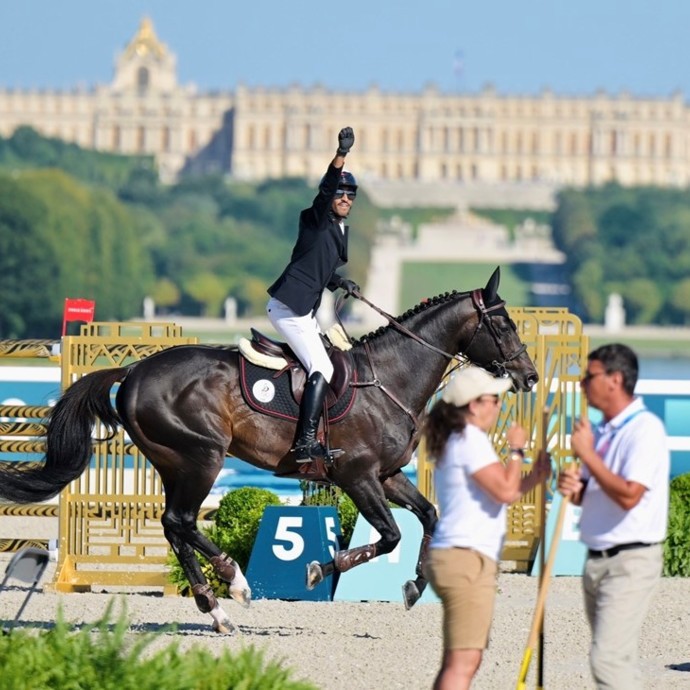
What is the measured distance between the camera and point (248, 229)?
8744cm

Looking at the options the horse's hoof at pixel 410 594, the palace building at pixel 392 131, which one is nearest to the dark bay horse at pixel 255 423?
the horse's hoof at pixel 410 594

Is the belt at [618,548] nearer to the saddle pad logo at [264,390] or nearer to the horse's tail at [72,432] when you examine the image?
the saddle pad logo at [264,390]

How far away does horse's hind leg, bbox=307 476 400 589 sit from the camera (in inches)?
287

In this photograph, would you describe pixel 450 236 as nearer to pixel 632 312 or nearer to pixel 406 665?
pixel 632 312

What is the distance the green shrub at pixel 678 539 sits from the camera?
9.10m

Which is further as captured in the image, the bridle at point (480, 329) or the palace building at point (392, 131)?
the palace building at point (392, 131)

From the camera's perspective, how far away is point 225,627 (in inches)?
285

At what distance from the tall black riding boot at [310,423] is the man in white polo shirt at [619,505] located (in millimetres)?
2229

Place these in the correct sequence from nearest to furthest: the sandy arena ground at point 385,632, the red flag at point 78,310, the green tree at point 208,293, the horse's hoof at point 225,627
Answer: the sandy arena ground at point 385,632 → the horse's hoof at point 225,627 → the red flag at point 78,310 → the green tree at point 208,293

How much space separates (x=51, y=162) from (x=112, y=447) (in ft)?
301

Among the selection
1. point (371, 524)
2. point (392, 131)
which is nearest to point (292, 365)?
point (371, 524)

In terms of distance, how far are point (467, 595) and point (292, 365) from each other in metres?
2.48

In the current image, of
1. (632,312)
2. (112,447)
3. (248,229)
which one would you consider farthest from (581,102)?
(112,447)

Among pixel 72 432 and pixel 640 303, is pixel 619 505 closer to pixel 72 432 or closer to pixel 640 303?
pixel 72 432
